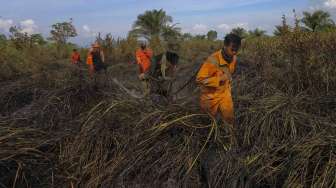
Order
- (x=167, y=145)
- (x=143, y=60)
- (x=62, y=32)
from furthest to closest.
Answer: (x=62, y=32), (x=143, y=60), (x=167, y=145)

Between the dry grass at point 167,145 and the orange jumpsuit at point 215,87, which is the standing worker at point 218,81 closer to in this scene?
the orange jumpsuit at point 215,87

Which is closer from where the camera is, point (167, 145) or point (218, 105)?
point (167, 145)

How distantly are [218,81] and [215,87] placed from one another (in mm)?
80

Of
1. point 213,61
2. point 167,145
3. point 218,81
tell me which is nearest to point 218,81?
point 218,81

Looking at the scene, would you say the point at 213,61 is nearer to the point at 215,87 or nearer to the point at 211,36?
the point at 215,87

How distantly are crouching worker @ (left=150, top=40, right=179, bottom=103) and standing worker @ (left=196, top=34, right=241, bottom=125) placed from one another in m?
1.31

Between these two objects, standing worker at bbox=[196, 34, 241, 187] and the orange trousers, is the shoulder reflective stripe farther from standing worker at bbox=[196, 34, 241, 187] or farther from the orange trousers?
the orange trousers

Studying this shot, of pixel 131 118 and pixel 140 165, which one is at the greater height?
pixel 131 118

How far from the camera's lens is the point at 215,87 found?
15.2 feet

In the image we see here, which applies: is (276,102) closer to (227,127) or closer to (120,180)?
(227,127)

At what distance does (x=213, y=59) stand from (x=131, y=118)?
1.10 m

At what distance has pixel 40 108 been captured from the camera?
17.1ft

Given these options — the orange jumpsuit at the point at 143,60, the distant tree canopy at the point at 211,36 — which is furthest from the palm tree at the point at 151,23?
the orange jumpsuit at the point at 143,60

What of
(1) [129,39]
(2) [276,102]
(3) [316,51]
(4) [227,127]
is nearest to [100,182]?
(4) [227,127]
